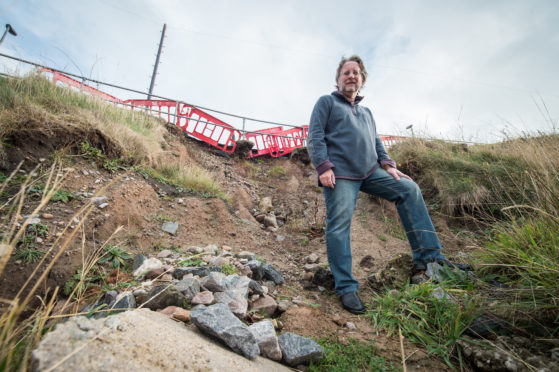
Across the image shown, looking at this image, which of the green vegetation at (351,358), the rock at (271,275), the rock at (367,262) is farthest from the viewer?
the rock at (367,262)

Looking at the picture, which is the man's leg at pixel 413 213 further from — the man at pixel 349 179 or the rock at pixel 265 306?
the rock at pixel 265 306

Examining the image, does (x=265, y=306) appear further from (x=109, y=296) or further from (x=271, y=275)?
(x=109, y=296)

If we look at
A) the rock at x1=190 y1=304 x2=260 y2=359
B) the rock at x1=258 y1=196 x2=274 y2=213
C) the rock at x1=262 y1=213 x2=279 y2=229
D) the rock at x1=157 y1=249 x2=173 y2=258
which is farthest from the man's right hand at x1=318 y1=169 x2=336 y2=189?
the rock at x1=258 y1=196 x2=274 y2=213

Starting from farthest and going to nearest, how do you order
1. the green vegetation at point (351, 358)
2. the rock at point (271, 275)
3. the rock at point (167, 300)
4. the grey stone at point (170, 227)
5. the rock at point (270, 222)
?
the rock at point (270, 222) → the grey stone at point (170, 227) → the rock at point (271, 275) → the rock at point (167, 300) → the green vegetation at point (351, 358)

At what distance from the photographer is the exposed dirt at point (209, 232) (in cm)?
175

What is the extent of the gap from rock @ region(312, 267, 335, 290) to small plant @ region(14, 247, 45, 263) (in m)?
2.41

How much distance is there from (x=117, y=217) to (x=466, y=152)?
6543 mm

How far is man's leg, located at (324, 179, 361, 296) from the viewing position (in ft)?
6.79

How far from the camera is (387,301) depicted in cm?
182

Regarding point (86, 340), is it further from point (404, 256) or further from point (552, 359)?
point (404, 256)

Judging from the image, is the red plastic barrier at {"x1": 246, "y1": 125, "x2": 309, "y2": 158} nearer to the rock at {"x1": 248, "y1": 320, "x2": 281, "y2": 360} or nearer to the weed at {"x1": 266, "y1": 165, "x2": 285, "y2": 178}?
the weed at {"x1": 266, "y1": 165, "x2": 285, "y2": 178}

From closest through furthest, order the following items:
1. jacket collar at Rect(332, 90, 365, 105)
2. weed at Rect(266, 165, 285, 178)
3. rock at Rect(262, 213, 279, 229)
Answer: jacket collar at Rect(332, 90, 365, 105), rock at Rect(262, 213, 279, 229), weed at Rect(266, 165, 285, 178)

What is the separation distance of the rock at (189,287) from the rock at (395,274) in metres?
1.59

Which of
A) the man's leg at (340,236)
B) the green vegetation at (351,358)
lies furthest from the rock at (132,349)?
the man's leg at (340,236)
